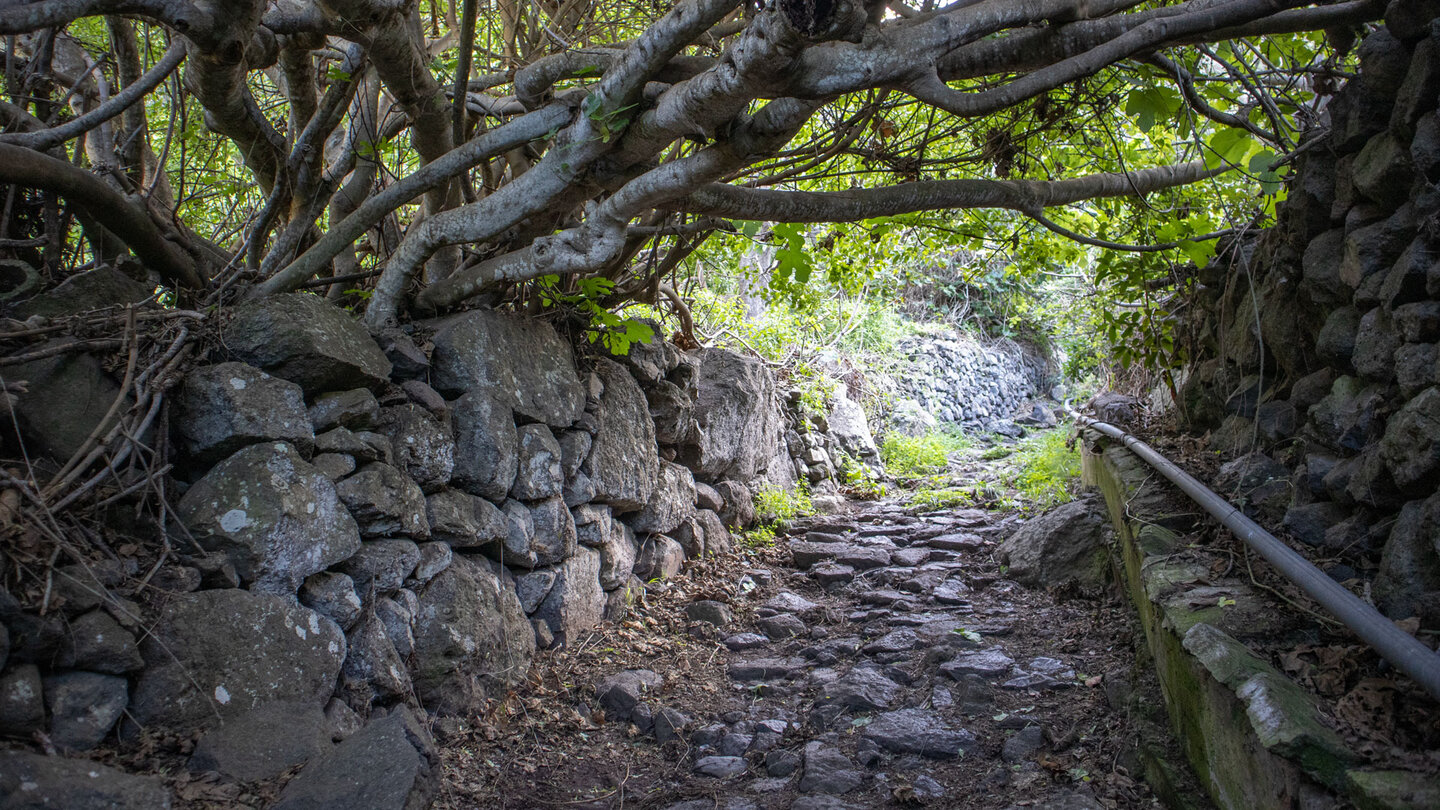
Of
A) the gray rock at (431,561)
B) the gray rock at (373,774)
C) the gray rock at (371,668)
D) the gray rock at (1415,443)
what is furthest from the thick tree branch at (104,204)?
the gray rock at (1415,443)

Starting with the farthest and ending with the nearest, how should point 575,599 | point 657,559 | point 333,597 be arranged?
1. point 657,559
2. point 575,599
3. point 333,597

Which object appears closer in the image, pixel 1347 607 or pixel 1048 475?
pixel 1347 607

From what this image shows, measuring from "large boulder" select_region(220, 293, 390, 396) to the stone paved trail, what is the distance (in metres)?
1.56

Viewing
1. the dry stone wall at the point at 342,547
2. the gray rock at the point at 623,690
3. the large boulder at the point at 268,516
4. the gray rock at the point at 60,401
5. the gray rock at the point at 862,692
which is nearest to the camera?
the dry stone wall at the point at 342,547

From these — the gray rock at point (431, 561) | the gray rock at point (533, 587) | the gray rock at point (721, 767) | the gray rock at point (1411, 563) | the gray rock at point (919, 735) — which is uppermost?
the gray rock at point (1411, 563)

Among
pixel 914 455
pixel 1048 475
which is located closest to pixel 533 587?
pixel 1048 475

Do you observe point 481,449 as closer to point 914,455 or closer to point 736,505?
point 736,505

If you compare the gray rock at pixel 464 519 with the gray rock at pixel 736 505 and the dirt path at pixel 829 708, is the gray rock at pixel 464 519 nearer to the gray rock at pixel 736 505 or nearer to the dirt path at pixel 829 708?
the dirt path at pixel 829 708

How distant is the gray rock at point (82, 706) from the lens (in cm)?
223

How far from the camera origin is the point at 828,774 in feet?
10.3

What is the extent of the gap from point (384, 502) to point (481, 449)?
715mm

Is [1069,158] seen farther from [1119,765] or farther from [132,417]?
[132,417]

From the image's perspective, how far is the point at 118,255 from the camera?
3770mm

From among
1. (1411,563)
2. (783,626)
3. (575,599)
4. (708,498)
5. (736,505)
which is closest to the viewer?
(1411,563)
